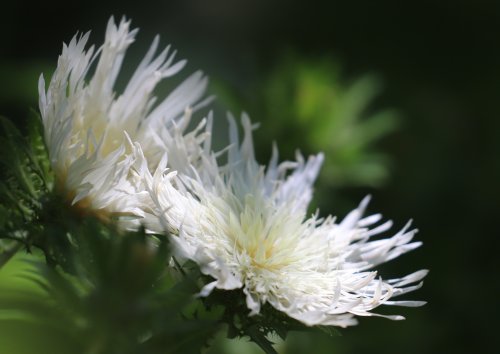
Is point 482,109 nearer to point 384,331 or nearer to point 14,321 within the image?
point 384,331

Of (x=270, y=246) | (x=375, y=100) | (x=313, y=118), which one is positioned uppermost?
(x=375, y=100)

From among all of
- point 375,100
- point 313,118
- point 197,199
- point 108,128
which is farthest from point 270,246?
point 375,100

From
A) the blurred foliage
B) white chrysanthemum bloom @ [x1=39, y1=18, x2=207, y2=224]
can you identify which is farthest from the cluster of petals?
the blurred foliage

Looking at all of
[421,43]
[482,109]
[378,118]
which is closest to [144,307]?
[378,118]

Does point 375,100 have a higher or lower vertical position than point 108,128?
higher

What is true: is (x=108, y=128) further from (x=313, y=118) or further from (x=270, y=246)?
(x=313, y=118)

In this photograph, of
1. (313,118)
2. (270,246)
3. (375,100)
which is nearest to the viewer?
(270,246)

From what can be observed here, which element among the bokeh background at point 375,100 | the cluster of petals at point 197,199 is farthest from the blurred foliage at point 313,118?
the cluster of petals at point 197,199
